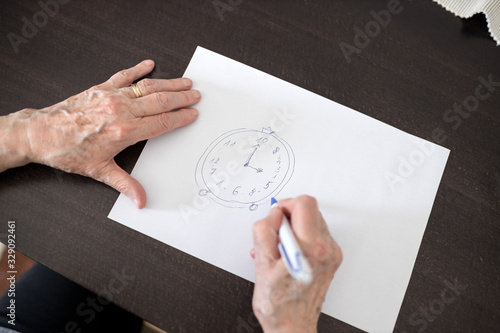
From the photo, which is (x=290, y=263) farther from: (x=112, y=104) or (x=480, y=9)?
(x=480, y=9)

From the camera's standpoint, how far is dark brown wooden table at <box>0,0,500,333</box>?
62 centimetres

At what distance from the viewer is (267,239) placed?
550 mm

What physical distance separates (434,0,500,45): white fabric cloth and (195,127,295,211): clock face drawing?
1.68ft

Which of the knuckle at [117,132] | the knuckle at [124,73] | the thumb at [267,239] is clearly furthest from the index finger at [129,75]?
the thumb at [267,239]

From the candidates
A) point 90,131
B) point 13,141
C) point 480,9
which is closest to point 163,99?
point 90,131

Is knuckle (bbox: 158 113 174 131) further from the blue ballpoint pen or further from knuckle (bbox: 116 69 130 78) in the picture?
the blue ballpoint pen

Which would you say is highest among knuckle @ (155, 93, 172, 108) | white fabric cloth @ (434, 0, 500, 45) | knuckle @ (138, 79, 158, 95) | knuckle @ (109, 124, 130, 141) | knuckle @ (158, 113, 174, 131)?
white fabric cloth @ (434, 0, 500, 45)

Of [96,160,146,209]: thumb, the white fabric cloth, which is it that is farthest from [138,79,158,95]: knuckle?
the white fabric cloth

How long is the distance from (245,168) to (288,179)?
0.09 metres

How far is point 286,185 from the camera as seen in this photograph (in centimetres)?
A: 67

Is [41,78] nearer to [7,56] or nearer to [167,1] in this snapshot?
[7,56]

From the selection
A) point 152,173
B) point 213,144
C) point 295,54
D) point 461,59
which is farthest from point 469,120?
point 152,173

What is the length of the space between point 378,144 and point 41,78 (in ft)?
2.40

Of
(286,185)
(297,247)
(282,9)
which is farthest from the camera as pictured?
(282,9)
